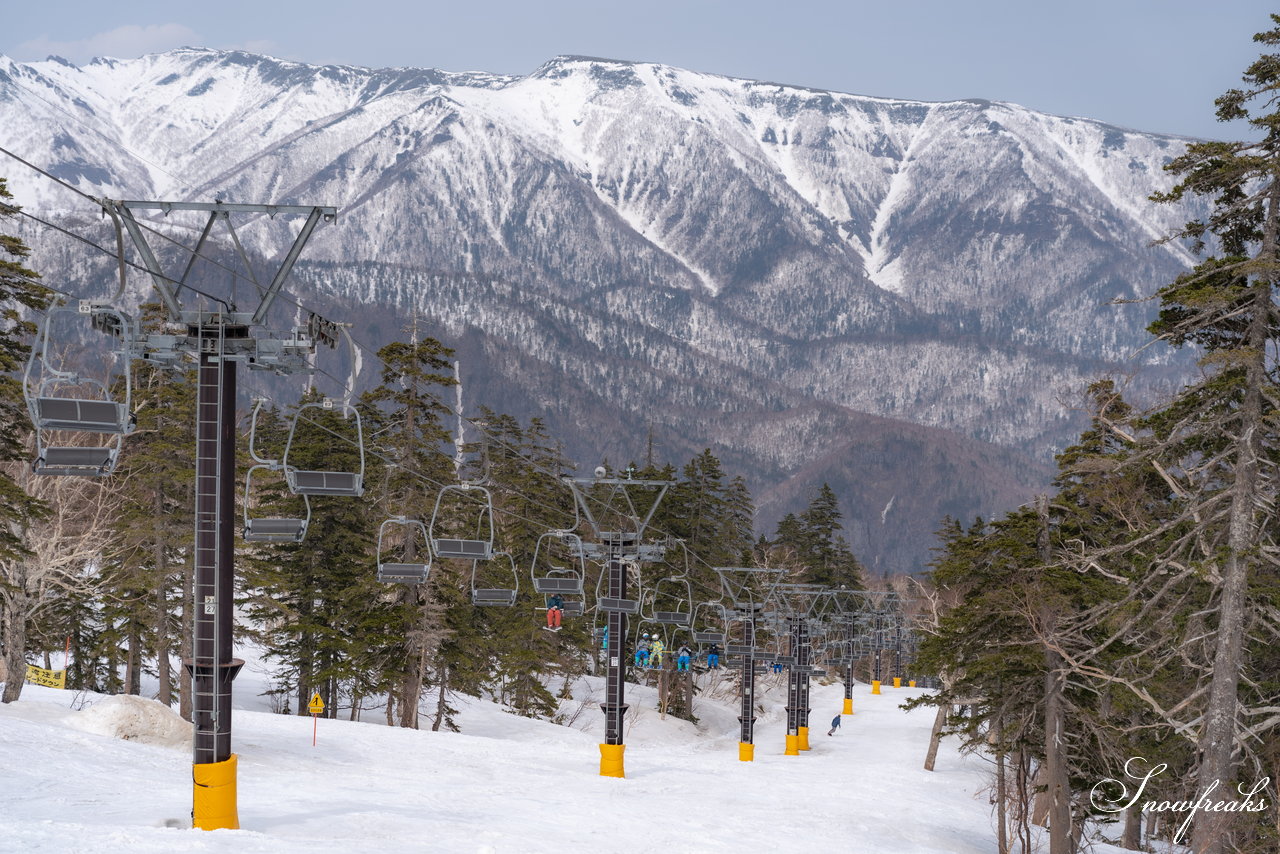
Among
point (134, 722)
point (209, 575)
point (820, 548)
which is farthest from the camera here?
point (820, 548)

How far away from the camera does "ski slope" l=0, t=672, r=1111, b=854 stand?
67.4 ft

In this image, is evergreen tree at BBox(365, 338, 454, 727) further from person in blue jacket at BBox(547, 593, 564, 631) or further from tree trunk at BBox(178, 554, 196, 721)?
tree trunk at BBox(178, 554, 196, 721)

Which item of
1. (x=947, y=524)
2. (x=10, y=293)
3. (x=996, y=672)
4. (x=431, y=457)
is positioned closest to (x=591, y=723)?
(x=431, y=457)

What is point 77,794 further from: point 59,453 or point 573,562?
point 573,562

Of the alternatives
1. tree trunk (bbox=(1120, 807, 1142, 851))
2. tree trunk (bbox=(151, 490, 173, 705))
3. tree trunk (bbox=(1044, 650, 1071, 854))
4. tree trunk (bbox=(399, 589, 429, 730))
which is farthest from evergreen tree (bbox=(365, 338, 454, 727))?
tree trunk (bbox=(1120, 807, 1142, 851))

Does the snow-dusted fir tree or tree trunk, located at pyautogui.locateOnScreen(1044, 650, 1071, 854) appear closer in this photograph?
the snow-dusted fir tree

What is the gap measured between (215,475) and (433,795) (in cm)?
1245

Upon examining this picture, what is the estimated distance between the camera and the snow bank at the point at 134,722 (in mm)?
30703

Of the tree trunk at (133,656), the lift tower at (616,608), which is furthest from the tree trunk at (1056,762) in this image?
the tree trunk at (133,656)

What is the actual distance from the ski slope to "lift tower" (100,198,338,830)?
3.41 feet

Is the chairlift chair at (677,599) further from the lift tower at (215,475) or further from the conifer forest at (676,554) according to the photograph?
the lift tower at (215,475)

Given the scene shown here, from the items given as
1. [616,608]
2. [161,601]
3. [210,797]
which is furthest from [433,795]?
[161,601]

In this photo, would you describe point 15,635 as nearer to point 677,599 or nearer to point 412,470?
point 412,470

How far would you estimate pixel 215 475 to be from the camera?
1884 cm
